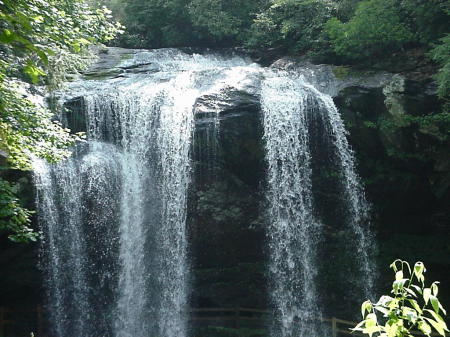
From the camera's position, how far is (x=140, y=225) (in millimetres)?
12102

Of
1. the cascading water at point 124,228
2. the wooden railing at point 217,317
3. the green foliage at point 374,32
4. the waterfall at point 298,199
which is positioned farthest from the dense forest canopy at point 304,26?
the wooden railing at point 217,317

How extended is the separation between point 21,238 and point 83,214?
4.60 m

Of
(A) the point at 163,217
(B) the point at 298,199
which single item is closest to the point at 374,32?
(B) the point at 298,199

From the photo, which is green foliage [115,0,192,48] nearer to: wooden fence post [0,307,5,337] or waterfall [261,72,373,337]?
waterfall [261,72,373,337]

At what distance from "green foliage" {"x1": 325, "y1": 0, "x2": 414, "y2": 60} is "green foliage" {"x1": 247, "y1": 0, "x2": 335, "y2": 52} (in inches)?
62.9

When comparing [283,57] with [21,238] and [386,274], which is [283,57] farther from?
[21,238]

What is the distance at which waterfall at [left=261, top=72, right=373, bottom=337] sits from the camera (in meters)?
11.9

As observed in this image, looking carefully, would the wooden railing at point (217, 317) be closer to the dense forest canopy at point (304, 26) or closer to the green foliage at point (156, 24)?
the dense forest canopy at point (304, 26)

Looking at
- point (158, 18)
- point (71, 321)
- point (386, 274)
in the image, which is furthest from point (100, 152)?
point (158, 18)

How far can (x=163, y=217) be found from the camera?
12.1 metres

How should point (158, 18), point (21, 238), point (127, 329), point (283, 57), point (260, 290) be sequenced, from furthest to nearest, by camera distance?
point (158, 18) < point (283, 57) < point (260, 290) < point (127, 329) < point (21, 238)

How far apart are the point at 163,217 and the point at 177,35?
32.9 ft

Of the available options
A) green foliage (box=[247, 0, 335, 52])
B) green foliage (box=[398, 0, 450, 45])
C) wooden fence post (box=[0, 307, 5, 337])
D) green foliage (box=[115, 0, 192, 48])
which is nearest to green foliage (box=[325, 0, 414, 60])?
green foliage (box=[398, 0, 450, 45])

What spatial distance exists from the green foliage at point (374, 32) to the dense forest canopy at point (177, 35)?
0.09ft
